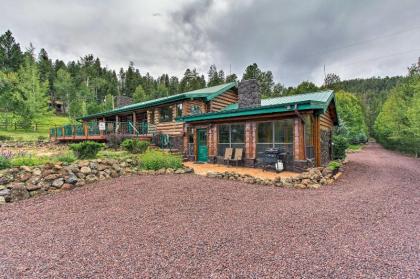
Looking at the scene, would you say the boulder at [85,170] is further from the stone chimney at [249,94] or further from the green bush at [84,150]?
the stone chimney at [249,94]

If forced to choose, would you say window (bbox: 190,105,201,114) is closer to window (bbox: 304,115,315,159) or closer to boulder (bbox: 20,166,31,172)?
window (bbox: 304,115,315,159)

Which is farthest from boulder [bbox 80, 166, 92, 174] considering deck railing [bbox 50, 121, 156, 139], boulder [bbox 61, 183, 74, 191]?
deck railing [bbox 50, 121, 156, 139]

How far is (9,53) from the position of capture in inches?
1857

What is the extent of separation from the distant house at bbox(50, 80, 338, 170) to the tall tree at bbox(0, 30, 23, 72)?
1792 inches

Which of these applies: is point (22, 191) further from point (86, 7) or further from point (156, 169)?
point (86, 7)

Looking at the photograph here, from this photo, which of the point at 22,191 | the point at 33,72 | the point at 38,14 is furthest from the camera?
the point at 33,72

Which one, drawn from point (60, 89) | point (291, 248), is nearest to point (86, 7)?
point (291, 248)

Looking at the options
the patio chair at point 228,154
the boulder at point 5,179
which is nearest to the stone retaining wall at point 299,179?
the patio chair at point 228,154

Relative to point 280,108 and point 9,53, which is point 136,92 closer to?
point 9,53

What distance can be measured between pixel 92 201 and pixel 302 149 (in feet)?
25.8

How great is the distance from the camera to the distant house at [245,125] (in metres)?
9.02

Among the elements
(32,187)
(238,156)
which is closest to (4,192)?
(32,187)

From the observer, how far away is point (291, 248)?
3.02 metres

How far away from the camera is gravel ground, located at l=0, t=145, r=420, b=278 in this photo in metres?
2.57
